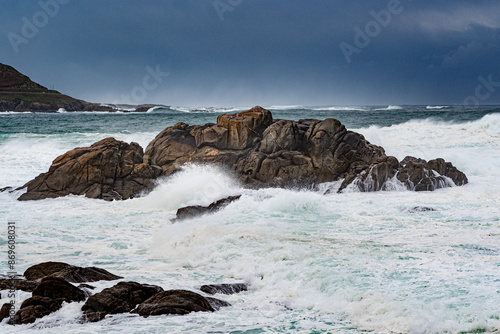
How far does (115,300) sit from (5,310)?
5.36ft

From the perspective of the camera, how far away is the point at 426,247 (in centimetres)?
1097

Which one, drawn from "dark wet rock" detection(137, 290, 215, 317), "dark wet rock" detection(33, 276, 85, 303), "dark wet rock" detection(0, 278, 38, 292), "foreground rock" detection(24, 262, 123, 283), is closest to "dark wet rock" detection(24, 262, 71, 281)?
"foreground rock" detection(24, 262, 123, 283)

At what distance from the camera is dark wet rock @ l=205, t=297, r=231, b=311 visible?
7704 millimetres

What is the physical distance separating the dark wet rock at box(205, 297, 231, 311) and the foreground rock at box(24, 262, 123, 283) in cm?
223

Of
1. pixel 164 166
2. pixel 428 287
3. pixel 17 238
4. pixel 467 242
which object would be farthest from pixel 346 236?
pixel 164 166

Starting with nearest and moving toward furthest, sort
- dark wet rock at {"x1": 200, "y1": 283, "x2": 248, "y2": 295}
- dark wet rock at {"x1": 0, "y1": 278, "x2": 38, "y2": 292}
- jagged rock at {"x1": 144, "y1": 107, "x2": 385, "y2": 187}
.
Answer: dark wet rock at {"x1": 0, "y1": 278, "x2": 38, "y2": 292} → dark wet rock at {"x1": 200, "y1": 283, "x2": 248, "y2": 295} → jagged rock at {"x1": 144, "y1": 107, "x2": 385, "y2": 187}

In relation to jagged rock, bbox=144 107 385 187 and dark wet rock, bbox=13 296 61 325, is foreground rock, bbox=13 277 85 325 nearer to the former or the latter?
dark wet rock, bbox=13 296 61 325

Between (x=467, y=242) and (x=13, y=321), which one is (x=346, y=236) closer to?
(x=467, y=242)

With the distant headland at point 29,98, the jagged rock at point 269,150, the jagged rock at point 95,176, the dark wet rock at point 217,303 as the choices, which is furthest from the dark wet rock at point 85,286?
the distant headland at point 29,98

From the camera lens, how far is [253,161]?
20.8 metres

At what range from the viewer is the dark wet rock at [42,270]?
357 inches

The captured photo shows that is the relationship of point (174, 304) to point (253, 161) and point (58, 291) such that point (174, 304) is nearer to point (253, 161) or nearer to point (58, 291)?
point (58, 291)

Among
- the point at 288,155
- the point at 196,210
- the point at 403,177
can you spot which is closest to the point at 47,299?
the point at 196,210

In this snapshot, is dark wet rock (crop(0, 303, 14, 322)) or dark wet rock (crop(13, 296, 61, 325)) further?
dark wet rock (crop(0, 303, 14, 322))
